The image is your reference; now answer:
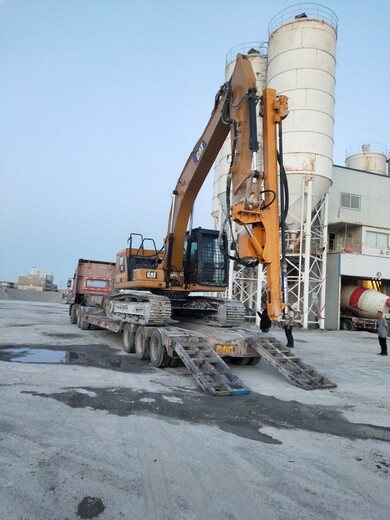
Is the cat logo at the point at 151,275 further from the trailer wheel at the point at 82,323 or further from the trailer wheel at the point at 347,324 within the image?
the trailer wheel at the point at 347,324

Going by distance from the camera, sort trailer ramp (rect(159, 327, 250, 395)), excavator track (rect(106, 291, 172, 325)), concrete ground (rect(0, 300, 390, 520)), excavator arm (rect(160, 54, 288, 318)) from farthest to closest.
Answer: excavator track (rect(106, 291, 172, 325))
excavator arm (rect(160, 54, 288, 318))
trailer ramp (rect(159, 327, 250, 395))
concrete ground (rect(0, 300, 390, 520))

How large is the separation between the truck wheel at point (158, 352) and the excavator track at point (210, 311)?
1.98 metres

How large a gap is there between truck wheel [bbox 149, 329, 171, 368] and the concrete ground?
552mm

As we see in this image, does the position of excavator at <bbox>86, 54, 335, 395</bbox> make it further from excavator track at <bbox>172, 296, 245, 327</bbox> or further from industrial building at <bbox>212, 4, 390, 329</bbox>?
industrial building at <bbox>212, 4, 390, 329</bbox>

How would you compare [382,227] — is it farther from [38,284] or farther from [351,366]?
[38,284]

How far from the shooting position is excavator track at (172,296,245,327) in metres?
10.7

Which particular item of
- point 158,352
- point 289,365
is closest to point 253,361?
point 289,365

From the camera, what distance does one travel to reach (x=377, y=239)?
2914cm

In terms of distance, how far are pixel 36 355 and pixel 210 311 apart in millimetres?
4592

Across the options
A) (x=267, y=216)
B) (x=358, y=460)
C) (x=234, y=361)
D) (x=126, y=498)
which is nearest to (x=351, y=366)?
(x=234, y=361)

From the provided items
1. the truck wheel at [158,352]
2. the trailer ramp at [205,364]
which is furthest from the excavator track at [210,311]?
the truck wheel at [158,352]

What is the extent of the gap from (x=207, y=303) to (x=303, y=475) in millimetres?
7529

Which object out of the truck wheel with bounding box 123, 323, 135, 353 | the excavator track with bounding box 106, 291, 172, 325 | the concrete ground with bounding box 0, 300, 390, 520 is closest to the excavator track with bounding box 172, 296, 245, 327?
the excavator track with bounding box 106, 291, 172, 325

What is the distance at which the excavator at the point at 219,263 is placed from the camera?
8.05m
